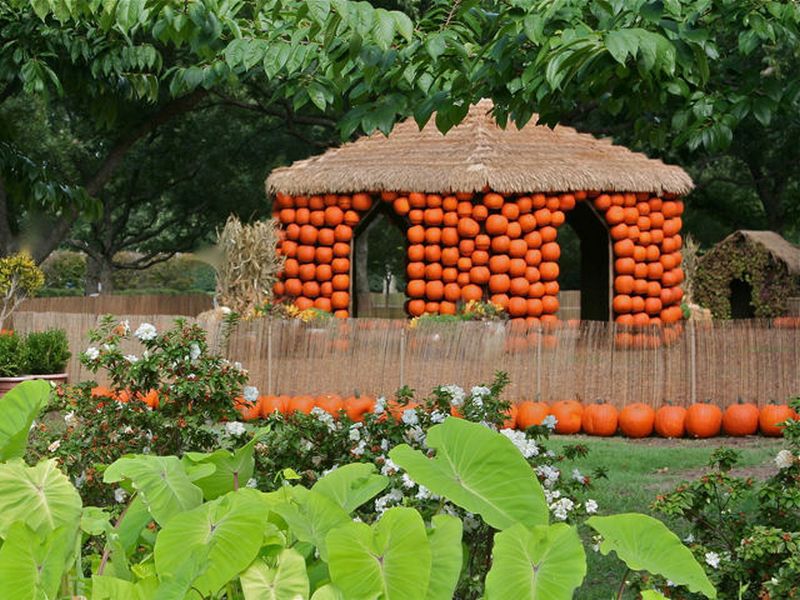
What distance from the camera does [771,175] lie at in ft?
84.3

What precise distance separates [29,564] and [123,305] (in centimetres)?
2076

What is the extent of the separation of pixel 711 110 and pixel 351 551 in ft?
12.6

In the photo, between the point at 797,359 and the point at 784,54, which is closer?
the point at 797,359

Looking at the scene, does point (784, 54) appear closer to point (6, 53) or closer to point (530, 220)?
point (530, 220)

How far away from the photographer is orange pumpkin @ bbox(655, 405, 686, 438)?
11.0 m

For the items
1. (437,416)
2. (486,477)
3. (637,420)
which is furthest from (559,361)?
(486,477)

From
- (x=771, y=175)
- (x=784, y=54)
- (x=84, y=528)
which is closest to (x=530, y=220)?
(x=784, y=54)

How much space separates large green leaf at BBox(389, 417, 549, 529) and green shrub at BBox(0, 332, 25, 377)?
11610 millimetres

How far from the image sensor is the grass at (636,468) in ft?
17.9

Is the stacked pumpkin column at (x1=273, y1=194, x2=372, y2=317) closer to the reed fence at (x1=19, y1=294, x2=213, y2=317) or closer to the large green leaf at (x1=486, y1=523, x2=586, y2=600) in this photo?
the reed fence at (x1=19, y1=294, x2=213, y2=317)

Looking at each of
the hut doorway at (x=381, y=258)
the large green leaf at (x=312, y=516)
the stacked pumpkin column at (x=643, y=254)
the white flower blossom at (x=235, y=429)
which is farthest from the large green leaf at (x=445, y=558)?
the hut doorway at (x=381, y=258)

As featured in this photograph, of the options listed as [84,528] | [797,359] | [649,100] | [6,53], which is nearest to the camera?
[84,528]

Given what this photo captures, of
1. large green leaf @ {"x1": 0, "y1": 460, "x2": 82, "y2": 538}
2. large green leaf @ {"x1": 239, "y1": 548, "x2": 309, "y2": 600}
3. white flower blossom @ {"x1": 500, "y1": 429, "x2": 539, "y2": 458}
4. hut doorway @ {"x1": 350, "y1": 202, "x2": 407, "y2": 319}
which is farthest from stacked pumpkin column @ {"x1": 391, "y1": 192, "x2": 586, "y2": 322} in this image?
large green leaf @ {"x1": 239, "y1": 548, "x2": 309, "y2": 600}

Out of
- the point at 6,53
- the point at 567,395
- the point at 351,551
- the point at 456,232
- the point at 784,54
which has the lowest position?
the point at 567,395
